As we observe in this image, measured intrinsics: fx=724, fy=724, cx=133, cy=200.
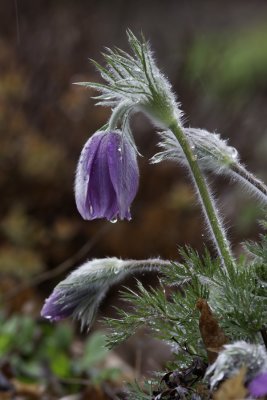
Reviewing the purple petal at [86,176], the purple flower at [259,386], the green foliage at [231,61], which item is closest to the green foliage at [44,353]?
the purple petal at [86,176]

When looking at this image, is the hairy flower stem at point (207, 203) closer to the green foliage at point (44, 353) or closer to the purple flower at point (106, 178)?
the purple flower at point (106, 178)

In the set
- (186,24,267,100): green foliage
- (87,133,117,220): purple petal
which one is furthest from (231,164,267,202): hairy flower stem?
(186,24,267,100): green foliage

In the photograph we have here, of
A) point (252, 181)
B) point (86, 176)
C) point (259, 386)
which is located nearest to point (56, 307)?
point (86, 176)

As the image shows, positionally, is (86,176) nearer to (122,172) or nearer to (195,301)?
(122,172)

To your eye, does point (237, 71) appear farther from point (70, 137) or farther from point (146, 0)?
point (70, 137)

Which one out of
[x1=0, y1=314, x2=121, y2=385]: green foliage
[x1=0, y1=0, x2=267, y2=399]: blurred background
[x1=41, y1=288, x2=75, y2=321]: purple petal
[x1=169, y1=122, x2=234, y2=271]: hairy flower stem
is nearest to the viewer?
[x1=169, y1=122, x2=234, y2=271]: hairy flower stem

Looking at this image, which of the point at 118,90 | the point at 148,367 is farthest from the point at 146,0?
the point at 118,90

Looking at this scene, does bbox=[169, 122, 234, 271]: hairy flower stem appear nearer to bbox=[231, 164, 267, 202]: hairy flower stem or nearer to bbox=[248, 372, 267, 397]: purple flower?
bbox=[231, 164, 267, 202]: hairy flower stem
